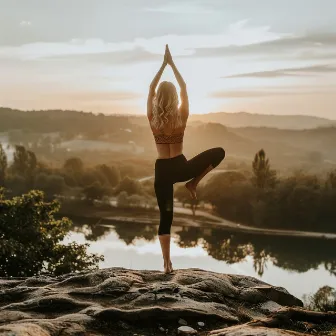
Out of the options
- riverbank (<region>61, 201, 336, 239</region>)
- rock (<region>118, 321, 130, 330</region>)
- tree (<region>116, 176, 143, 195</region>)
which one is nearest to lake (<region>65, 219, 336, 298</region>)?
riverbank (<region>61, 201, 336, 239</region>)

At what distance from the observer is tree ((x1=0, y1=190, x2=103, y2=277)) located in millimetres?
21234

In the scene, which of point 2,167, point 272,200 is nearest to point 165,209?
point 272,200

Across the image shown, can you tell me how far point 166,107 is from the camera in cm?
986

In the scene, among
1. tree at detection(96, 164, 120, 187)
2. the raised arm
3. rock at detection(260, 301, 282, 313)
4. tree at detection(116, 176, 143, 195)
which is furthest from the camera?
tree at detection(96, 164, 120, 187)

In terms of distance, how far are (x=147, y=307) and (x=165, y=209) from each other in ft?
8.51

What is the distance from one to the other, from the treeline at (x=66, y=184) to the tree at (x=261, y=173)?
22.4 meters

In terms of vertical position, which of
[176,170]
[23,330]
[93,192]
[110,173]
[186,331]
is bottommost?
[93,192]

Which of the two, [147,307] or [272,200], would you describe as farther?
[272,200]

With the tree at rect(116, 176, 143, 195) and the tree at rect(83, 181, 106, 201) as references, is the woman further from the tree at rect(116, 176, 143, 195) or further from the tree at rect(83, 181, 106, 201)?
the tree at rect(116, 176, 143, 195)

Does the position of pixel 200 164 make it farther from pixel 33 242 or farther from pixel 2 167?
pixel 2 167

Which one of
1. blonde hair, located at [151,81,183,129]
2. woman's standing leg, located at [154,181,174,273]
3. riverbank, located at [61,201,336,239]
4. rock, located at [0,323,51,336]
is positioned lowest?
riverbank, located at [61,201,336,239]

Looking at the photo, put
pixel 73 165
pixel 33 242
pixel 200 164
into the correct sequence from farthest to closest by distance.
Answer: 1. pixel 73 165
2. pixel 33 242
3. pixel 200 164

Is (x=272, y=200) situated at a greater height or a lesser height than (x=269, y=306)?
lesser

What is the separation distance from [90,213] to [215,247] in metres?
31.5
